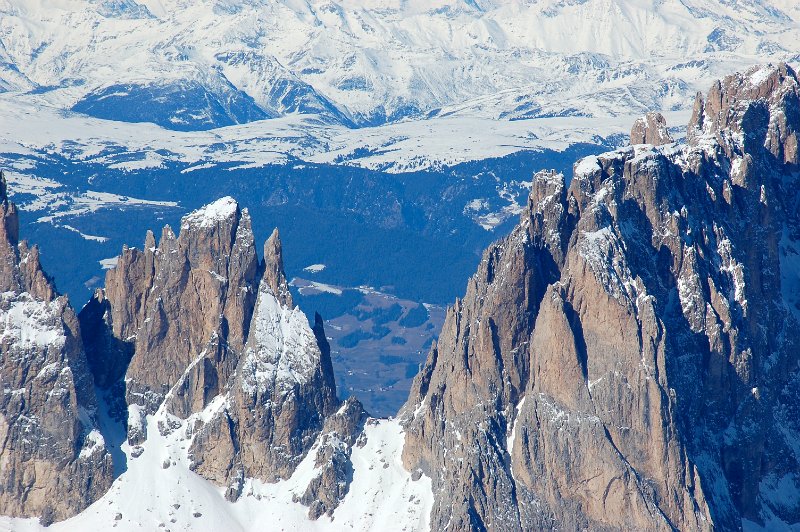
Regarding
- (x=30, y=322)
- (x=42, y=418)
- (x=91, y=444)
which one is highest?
(x=30, y=322)

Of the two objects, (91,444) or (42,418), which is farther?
(91,444)

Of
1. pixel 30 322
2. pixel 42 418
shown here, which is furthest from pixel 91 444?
pixel 30 322

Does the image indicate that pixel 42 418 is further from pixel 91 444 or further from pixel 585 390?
pixel 585 390

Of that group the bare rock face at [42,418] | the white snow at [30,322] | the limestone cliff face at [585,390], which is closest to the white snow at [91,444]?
the bare rock face at [42,418]

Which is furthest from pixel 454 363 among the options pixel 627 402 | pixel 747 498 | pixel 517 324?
pixel 747 498

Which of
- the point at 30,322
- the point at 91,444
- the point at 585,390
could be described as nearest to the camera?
the point at 585,390

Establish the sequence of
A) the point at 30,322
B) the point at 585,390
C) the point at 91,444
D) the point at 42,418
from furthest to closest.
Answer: the point at 91,444 → the point at 30,322 → the point at 42,418 → the point at 585,390

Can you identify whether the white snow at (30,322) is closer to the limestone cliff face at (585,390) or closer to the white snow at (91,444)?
the white snow at (91,444)

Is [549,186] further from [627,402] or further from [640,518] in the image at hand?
[640,518]

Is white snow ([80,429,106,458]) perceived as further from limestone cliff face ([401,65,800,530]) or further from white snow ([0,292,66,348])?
limestone cliff face ([401,65,800,530])

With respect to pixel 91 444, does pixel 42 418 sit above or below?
above
